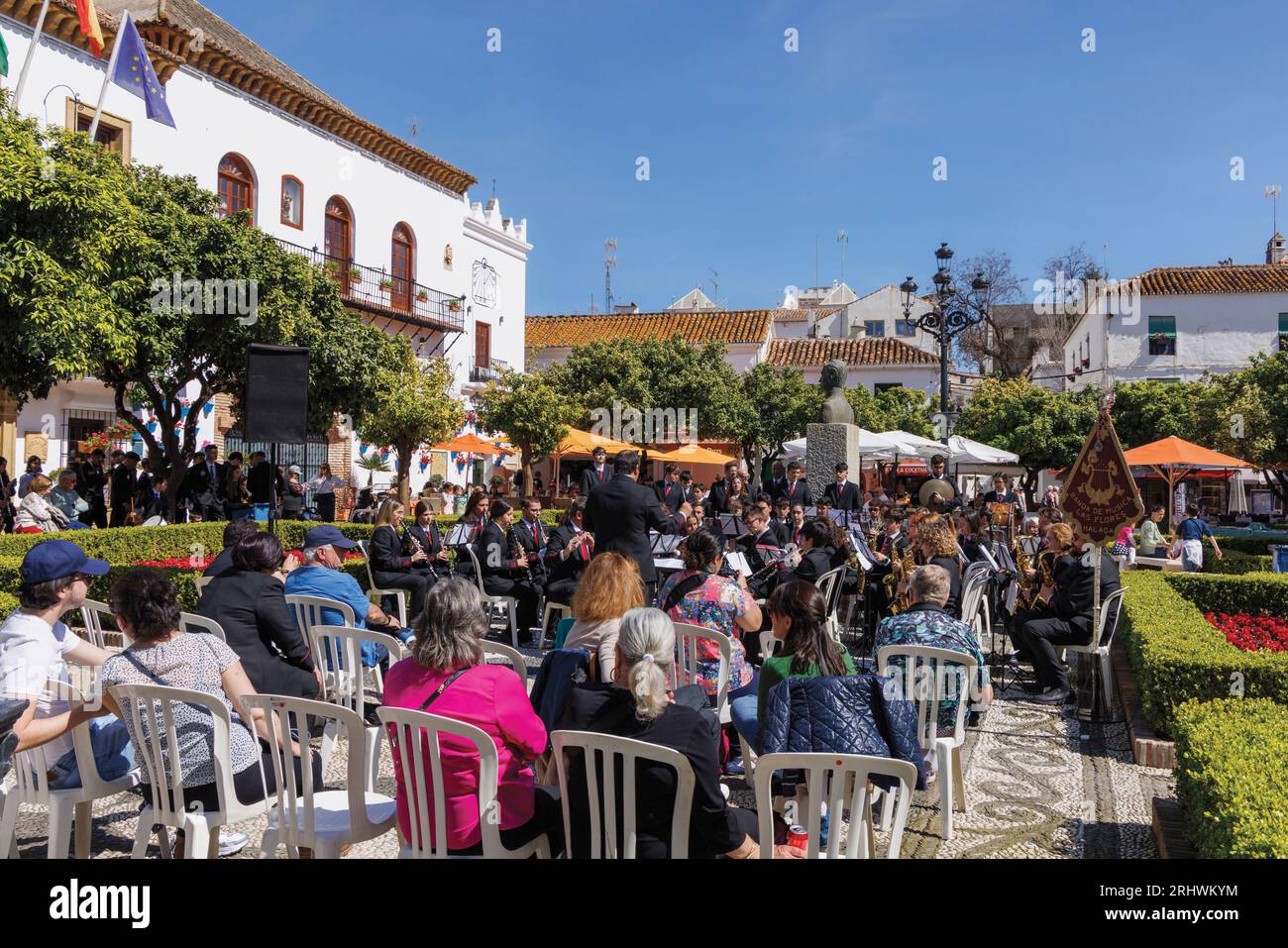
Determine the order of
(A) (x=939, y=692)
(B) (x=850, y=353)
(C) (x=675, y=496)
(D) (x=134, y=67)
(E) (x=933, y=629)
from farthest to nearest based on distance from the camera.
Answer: (B) (x=850, y=353), (D) (x=134, y=67), (C) (x=675, y=496), (E) (x=933, y=629), (A) (x=939, y=692)

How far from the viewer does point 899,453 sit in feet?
58.1

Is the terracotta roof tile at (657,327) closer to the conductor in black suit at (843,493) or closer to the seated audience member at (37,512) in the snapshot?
the conductor in black suit at (843,493)

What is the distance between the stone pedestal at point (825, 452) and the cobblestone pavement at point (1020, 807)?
7692mm

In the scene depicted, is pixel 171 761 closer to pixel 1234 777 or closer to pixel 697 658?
pixel 697 658

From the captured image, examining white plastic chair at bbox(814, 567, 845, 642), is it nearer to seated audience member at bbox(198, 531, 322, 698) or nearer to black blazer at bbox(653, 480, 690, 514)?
black blazer at bbox(653, 480, 690, 514)

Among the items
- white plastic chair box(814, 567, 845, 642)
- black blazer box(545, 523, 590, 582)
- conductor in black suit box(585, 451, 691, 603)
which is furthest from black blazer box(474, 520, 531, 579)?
white plastic chair box(814, 567, 845, 642)

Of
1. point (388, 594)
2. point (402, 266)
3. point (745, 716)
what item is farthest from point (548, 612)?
point (402, 266)

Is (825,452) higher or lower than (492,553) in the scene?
higher

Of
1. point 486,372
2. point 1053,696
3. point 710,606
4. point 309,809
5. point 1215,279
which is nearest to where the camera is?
point 309,809

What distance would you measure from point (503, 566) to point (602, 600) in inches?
186

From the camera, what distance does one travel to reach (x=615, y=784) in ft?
9.89
